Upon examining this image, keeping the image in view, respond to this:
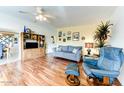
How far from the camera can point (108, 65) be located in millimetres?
1927

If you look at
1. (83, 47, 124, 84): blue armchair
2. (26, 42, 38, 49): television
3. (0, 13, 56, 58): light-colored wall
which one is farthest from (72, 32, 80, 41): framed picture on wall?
(83, 47, 124, 84): blue armchair

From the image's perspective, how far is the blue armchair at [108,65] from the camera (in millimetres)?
1534

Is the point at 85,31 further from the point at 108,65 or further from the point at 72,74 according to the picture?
the point at 72,74

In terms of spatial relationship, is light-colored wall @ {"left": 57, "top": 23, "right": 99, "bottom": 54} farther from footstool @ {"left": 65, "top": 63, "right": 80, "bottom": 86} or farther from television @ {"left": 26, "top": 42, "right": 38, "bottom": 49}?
footstool @ {"left": 65, "top": 63, "right": 80, "bottom": 86}

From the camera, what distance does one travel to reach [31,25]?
191 inches

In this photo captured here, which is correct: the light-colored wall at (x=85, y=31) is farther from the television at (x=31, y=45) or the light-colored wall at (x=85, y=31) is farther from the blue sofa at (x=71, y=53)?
the television at (x=31, y=45)

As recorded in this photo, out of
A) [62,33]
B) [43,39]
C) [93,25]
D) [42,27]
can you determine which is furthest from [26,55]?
[93,25]

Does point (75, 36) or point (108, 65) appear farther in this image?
point (75, 36)

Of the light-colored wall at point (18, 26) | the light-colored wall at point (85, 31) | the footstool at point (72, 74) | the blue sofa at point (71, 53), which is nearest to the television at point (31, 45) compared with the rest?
the light-colored wall at point (18, 26)

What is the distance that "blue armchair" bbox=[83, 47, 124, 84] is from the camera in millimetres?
1534

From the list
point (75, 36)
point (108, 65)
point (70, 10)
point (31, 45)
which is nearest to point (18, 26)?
point (31, 45)

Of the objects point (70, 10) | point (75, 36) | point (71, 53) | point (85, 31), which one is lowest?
point (71, 53)

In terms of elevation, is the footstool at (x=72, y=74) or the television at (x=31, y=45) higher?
the television at (x=31, y=45)

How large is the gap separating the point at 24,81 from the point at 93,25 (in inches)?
182
